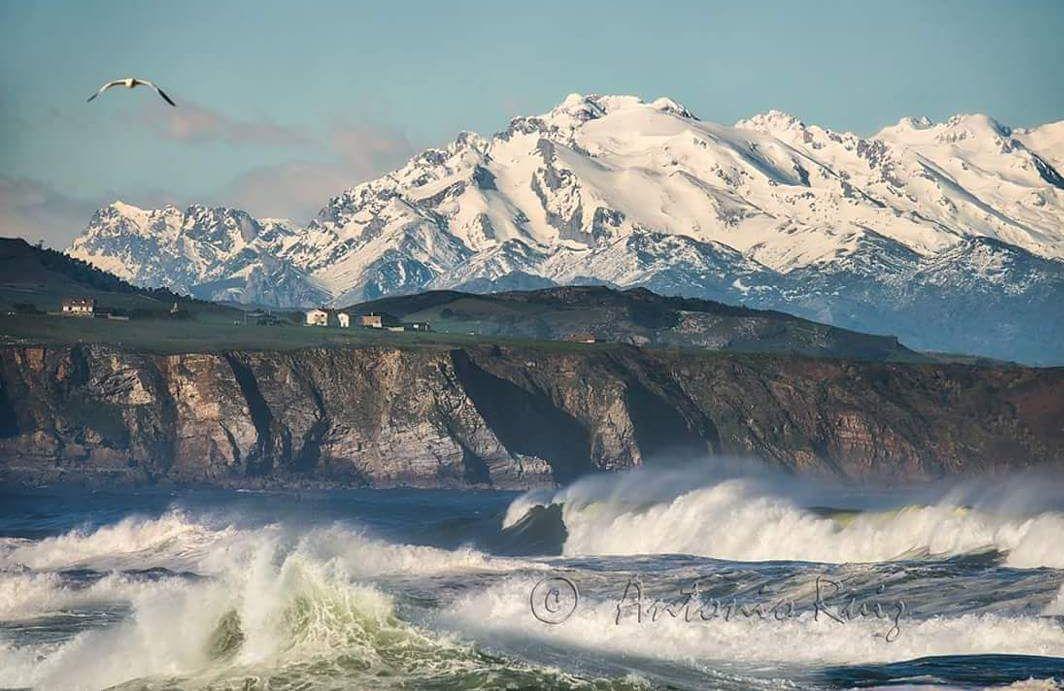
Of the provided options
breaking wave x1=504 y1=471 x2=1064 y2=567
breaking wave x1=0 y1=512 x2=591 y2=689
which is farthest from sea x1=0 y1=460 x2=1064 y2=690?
breaking wave x1=504 y1=471 x2=1064 y2=567

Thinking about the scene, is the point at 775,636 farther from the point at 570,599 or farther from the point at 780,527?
the point at 780,527

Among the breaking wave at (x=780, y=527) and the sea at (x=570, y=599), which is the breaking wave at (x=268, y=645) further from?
the breaking wave at (x=780, y=527)

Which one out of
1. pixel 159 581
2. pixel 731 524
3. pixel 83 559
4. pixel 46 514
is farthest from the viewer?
pixel 46 514

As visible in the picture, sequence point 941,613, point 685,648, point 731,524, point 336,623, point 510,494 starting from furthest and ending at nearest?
point 510,494
point 731,524
point 941,613
point 685,648
point 336,623

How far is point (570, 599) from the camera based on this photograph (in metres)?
84.6

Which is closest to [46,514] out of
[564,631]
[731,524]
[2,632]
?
[731,524]

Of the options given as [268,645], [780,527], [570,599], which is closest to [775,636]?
[570,599]

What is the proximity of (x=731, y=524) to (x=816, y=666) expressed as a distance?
5386 cm

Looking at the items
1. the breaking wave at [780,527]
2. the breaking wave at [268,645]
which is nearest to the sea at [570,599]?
the breaking wave at [268,645]

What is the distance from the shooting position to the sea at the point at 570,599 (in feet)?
214

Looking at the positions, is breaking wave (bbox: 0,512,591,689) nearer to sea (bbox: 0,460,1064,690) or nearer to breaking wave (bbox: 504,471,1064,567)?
sea (bbox: 0,460,1064,690)

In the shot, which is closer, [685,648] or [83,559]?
[685,648]

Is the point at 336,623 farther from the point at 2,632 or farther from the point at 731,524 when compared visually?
the point at 731,524

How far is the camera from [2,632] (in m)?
80.7
